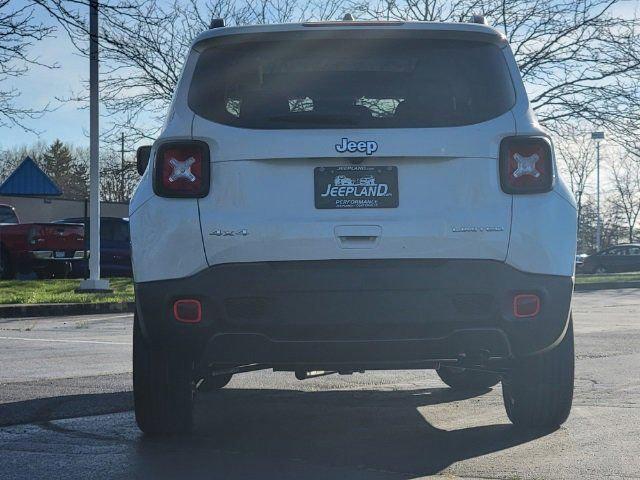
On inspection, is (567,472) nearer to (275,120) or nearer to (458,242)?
(458,242)

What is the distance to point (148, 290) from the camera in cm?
430

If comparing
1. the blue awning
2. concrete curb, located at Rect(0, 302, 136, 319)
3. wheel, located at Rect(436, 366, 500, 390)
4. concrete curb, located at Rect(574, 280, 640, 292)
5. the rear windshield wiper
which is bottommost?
concrete curb, located at Rect(574, 280, 640, 292)

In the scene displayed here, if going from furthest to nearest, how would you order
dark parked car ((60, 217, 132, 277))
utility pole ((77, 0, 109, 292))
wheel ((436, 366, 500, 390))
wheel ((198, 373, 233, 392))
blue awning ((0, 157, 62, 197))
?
dark parked car ((60, 217, 132, 277)) < utility pole ((77, 0, 109, 292)) < blue awning ((0, 157, 62, 197)) < wheel ((436, 366, 500, 390)) < wheel ((198, 373, 233, 392))

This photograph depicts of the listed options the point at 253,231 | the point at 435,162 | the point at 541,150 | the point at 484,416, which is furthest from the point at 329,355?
the point at 484,416

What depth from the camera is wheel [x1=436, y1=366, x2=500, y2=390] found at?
6.44m

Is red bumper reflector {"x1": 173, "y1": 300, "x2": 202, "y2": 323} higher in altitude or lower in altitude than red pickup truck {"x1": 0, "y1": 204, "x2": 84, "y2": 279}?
lower

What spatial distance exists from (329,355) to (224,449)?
29.3 inches

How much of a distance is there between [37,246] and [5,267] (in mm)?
1202

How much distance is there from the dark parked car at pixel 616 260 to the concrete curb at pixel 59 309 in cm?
3548

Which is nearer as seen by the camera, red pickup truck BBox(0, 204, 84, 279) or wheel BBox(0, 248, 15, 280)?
red pickup truck BBox(0, 204, 84, 279)

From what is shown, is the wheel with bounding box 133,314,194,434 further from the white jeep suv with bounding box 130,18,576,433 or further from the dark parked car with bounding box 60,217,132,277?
the dark parked car with bounding box 60,217,132,277

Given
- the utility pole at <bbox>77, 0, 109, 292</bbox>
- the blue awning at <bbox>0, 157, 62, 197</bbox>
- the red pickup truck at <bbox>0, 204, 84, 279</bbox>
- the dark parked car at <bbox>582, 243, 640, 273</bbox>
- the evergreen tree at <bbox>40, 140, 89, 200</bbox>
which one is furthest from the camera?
the evergreen tree at <bbox>40, 140, 89, 200</bbox>

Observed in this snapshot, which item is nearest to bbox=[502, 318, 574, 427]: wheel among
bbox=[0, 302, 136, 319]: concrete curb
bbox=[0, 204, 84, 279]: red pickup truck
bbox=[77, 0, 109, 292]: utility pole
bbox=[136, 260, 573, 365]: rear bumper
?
bbox=[136, 260, 573, 365]: rear bumper

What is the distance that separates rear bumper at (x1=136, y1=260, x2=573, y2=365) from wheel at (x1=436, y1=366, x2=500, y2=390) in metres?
2.16
